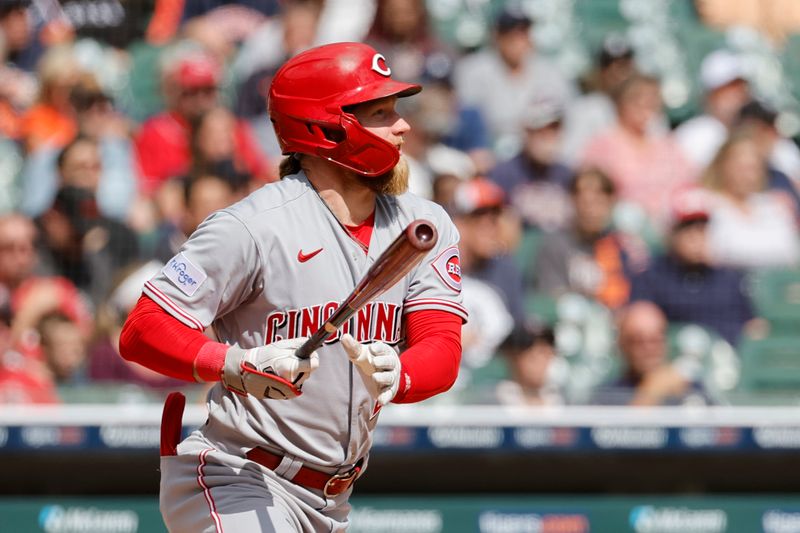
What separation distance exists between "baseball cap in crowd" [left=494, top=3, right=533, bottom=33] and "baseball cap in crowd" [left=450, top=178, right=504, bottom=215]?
1.11 meters

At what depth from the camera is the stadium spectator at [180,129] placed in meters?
6.38

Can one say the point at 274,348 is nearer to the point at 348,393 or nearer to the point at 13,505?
the point at 348,393

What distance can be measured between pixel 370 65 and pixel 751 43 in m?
5.15

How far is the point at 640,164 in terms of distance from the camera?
6.73 meters

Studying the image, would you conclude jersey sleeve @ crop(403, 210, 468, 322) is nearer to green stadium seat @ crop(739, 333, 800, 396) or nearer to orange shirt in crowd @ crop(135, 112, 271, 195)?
orange shirt in crowd @ crop(135, 112, 271, 195)

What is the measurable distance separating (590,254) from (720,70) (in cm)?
163

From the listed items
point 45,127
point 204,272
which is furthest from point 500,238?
point 204,272

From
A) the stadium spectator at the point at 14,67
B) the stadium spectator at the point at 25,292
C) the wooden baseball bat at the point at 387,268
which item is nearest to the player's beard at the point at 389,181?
the wooden baseball bat at the point at 387,268

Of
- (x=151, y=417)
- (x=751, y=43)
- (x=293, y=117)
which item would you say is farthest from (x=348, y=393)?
(x=751, y=43)

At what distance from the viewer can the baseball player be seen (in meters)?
2.60

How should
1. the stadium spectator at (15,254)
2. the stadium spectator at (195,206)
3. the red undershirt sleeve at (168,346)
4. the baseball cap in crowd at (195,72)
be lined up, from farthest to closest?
the baseball cap in crowd at (195,72)
the stadium spectator at (195,206)
the stadium spectator at (15,254)
the red undershirt sleeve at (168,346)

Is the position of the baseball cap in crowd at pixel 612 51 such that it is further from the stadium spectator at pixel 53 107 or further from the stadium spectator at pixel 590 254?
the stadium spectator at pixel 53 107

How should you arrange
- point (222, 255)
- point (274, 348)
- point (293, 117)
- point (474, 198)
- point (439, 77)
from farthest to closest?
point (439, 77), point (474, 198), point (293, 117), point (222, 255), point (274, 348)

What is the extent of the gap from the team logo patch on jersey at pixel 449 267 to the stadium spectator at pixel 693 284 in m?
3.49
